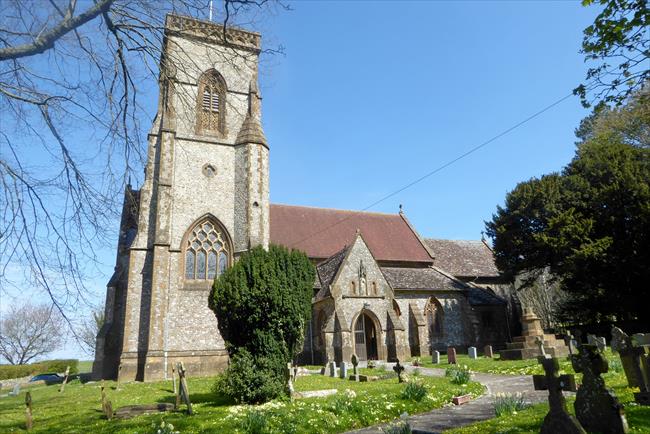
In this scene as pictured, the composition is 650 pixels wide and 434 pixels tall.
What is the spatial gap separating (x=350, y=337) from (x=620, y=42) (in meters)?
18.4

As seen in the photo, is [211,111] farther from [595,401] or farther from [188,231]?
[595,401]

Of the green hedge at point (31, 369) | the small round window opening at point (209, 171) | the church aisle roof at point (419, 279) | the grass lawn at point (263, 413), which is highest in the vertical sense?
the small round window opening at point (209, 171)

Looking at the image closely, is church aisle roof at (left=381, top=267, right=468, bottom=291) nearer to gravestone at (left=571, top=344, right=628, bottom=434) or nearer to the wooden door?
the wooden door

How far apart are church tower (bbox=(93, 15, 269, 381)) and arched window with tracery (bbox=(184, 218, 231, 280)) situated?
0.17ft

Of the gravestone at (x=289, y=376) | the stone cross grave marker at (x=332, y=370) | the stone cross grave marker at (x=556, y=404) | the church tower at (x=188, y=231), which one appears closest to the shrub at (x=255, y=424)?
the gravestone at (x=289, y=376)

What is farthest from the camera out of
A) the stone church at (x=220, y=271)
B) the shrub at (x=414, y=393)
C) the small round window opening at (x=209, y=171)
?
the small round window opening at (x=209, y=171)

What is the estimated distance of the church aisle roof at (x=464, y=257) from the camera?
3453 cm

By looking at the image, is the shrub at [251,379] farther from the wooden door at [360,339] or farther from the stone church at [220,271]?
the wooden door at [360,339]

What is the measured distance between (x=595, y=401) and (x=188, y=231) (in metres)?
20.1

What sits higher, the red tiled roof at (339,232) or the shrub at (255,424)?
the red tiled roof at (339,232)

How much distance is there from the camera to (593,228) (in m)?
26.4

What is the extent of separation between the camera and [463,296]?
29953 mm

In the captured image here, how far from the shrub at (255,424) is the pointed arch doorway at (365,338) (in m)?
16.6

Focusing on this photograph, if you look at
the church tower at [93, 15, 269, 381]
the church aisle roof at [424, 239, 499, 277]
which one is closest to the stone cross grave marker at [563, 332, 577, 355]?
the church aisle roof at [424, 239, 499, 277]
